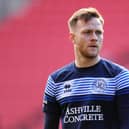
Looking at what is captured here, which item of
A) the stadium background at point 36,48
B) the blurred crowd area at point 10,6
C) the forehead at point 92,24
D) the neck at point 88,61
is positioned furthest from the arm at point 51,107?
the blurred crowd area at point 10,6

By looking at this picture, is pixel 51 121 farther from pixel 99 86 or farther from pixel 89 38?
pixel 89 38

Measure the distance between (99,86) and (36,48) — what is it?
6629 mm

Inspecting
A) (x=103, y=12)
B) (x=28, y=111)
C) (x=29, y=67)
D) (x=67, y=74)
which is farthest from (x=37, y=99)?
(x=67, y=74)

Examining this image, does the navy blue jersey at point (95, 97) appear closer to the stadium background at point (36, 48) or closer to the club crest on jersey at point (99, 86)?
the club crest on jersey at point (99, 86)

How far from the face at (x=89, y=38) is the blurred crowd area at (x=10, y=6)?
718 cm

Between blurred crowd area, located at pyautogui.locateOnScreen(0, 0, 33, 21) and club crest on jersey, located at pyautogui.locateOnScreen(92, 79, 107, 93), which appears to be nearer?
club crest on jersey, located at pyautogui.locateOnScreen(92, 79, 107, 93)

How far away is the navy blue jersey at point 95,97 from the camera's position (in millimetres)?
3078

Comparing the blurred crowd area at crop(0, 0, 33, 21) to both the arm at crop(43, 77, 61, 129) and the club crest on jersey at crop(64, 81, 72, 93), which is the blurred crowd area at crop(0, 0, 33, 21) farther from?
the club crest on jersey at crop(64, 81, 72, 93)

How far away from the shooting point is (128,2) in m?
9.22

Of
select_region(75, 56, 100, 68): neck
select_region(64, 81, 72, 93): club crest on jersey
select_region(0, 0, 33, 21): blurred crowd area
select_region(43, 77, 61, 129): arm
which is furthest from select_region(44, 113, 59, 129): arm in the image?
select_region(0, 0, 33, 21): blurred crowd area

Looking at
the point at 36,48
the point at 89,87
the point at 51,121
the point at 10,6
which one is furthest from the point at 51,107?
the point at 10,6

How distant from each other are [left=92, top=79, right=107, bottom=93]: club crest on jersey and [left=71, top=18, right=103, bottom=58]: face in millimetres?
112

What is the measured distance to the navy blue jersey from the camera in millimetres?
3078

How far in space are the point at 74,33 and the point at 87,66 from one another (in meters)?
0.17
